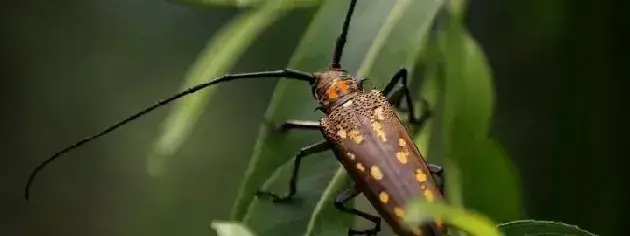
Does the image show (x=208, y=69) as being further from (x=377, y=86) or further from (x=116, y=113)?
(x=116, y=113)

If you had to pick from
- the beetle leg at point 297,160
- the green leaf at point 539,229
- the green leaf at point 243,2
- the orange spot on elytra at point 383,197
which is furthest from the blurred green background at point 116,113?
the green leaf at point 539,229

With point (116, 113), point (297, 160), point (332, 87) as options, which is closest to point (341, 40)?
point (332, 87)

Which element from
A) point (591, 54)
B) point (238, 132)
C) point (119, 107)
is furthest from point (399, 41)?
point (119, 107)

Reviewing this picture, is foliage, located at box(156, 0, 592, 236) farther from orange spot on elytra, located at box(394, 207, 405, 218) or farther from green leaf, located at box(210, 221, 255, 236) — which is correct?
green leaf, located at box(210, 221, 255, 236)

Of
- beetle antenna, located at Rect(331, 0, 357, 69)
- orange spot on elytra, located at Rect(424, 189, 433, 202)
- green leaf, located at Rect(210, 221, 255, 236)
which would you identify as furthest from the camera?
beetle antenna, located at Rect(331, 0, 357, 69)

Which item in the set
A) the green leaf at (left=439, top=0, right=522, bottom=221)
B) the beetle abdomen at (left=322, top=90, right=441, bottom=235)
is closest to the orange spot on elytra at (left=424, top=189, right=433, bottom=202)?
the beetle abdomen at (left=322, top=90, right=441, bottom=235)

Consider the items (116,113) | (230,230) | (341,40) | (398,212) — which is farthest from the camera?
(116,113)
